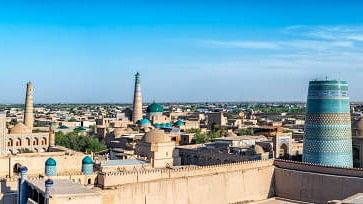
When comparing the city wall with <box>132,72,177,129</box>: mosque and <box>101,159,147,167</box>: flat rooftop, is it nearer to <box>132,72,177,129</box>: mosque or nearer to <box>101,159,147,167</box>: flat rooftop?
<box>101,159,147,167</box>: flat rooftop

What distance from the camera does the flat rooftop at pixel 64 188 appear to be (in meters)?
14.6

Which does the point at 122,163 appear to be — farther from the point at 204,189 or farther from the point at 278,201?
the point at 278,201

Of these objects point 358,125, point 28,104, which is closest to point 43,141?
point 28,104

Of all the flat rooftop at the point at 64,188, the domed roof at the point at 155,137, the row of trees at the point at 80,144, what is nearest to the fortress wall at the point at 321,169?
the domed roof at the point at 155,137

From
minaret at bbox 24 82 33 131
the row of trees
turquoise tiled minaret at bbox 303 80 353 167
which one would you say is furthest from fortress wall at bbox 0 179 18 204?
minaret at bbox 24 82 33 131

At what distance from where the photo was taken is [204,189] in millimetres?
20609

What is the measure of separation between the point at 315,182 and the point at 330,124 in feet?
7.75

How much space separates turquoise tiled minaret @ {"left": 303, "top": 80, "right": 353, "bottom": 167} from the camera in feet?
70.0

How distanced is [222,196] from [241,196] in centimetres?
104

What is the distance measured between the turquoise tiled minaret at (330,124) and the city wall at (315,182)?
0.87 meters

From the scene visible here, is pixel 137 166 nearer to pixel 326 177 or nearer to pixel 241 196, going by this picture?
pixel 241 196

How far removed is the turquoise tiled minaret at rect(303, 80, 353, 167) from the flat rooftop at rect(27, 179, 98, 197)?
10070 millimetres

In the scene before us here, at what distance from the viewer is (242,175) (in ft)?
71.8

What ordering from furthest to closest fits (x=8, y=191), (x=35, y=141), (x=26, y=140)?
(x=35, y=141) < (x=26, y=140) < (x=8, y=191)
